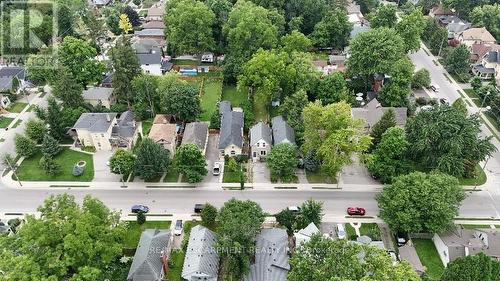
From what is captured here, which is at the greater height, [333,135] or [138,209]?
[333,135]

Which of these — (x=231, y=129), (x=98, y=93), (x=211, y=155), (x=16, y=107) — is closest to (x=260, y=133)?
(x=231, y=129)

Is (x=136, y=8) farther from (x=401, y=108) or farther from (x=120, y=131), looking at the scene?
(x=401, y=108)

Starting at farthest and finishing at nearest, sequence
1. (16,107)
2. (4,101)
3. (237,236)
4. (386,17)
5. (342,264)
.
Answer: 1. (386,17)
2. (16,107)
3. (4,101)
4. (237,236)
5. (342,264)

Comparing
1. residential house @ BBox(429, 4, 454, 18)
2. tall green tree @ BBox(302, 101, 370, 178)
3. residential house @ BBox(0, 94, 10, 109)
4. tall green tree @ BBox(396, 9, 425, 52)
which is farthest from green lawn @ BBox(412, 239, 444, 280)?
residential house @ BBox(429, 4, 454, 18)

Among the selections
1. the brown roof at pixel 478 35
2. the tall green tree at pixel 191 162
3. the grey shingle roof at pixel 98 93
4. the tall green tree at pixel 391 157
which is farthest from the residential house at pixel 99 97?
the brown roof at pixel 478 35

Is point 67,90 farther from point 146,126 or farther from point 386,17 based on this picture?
point 386,17

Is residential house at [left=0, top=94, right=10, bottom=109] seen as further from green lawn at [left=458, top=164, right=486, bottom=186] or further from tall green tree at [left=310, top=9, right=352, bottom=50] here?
green lawn at [left=458, top=164, right=486, bottom=186]
